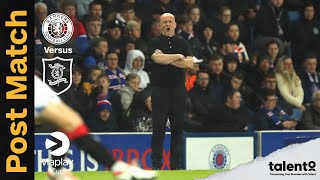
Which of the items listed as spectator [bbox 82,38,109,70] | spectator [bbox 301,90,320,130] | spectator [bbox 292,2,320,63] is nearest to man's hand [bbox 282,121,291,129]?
spectator [bbox 301,90,320,130]

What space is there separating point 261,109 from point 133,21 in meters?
1.52

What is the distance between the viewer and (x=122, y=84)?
30.6ft

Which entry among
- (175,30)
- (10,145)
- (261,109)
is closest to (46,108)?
(10,145)

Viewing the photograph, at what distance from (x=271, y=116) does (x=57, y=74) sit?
Answer: 2.47 m

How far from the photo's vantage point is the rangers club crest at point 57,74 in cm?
827

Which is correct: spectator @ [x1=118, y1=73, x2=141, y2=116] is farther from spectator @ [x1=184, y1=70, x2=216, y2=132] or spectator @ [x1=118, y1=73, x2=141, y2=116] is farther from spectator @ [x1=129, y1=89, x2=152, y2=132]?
spectator @ [x1=184, y1=70, x2=216, y2=132]

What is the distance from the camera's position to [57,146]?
806cm

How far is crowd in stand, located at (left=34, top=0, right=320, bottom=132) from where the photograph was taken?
29.7 ft

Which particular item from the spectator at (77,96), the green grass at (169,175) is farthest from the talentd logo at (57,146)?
the spectator at (77,96)

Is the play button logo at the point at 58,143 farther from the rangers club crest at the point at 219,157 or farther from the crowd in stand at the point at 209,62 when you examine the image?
the rangers club crest at the point at 219,157

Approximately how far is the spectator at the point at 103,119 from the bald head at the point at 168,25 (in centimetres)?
84

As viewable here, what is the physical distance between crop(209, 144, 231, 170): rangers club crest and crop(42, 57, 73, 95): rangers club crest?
1.69m

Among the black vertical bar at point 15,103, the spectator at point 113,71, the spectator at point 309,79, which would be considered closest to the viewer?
the black vertical bar at point 15,103

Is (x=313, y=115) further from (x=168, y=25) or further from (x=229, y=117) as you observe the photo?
(x=168, y=25)
